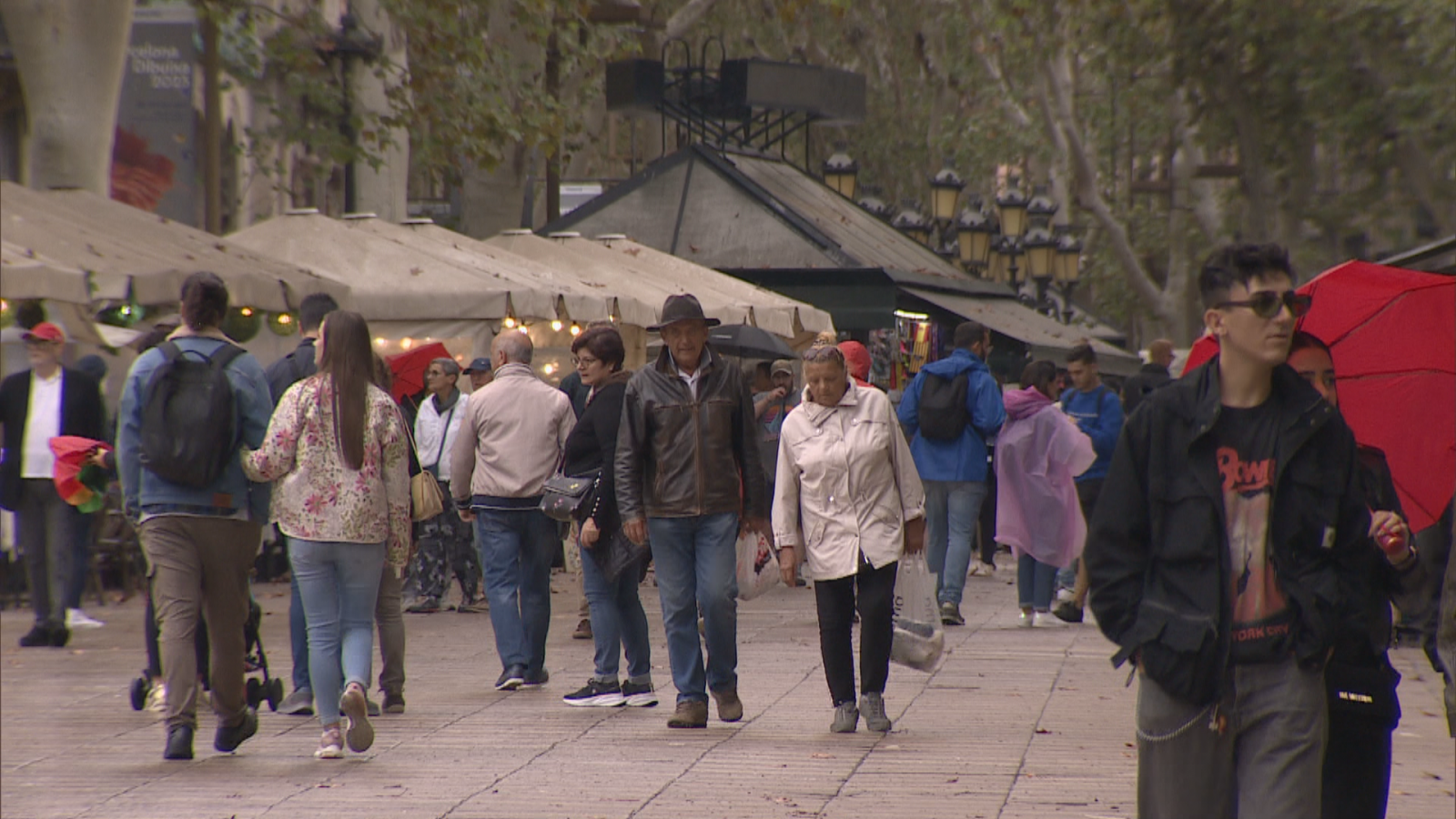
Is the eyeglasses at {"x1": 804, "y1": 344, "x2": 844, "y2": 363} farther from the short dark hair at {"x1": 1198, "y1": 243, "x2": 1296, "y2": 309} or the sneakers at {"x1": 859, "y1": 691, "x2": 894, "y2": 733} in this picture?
the short dark hair at {"x1": 1198, "y1": 243, "x2": 1296, "y2": 309}

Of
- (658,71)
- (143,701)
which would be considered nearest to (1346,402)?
(143,701)

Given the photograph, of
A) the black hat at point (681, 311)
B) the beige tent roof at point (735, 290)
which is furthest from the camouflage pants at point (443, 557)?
the black hat at point (681, 311)

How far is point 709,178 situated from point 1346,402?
712 inches

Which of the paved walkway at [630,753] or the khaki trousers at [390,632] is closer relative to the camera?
the paved walkway at [630,753]

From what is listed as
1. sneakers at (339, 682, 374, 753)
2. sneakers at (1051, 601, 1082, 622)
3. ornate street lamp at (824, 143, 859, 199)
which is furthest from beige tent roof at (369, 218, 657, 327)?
ornate street lamp at (824, 143, 859, 199)

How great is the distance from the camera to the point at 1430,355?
6836 millimetres

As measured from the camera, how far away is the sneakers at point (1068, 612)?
12.7 m

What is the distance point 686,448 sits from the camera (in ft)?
28.0

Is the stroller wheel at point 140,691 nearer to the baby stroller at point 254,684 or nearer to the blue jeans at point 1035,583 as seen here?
the baby stroller at point 254,684

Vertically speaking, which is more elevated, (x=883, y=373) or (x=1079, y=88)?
(x=1079, y=88)

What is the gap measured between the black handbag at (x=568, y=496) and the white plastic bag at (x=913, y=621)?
58.7 inches

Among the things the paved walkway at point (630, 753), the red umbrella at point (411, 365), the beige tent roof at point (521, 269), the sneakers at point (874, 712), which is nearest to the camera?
the paved walkway at point (630, 753)

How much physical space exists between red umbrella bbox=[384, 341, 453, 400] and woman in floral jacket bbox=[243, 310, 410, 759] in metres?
5.93

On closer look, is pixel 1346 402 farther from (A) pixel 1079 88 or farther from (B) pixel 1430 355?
(A) pixel 1079 88
